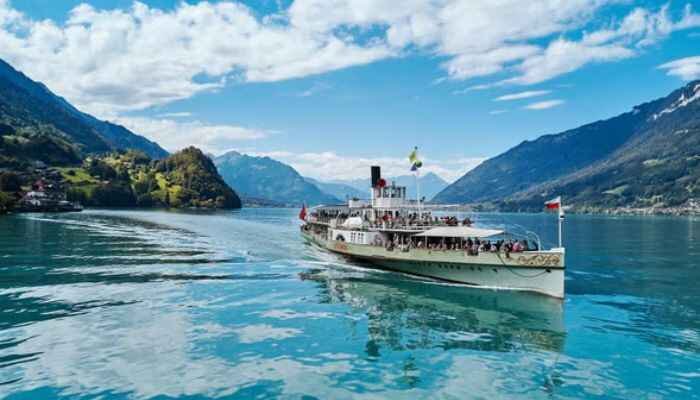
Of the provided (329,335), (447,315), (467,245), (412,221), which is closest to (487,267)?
(467,245)

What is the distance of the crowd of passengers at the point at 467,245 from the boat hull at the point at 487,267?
55cm

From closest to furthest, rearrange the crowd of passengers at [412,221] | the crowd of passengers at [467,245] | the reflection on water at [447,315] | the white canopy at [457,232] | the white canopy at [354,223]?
the reflection on water at [447,315]
the crowd of passengers at [467,245]
the white canopy at [457,232]
the crowd of passengers at [412,221]
the white canopy at [354,223]

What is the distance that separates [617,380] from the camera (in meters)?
21.8

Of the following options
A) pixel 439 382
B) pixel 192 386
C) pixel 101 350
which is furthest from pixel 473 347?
pixel 101 350

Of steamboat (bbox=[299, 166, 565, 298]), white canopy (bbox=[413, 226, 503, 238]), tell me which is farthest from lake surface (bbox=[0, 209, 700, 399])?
white canopy (bbox=[413, 226, 503, 238])

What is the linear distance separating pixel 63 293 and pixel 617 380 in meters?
38.4

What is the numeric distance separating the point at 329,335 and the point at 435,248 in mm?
20109

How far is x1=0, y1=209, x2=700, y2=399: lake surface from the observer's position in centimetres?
2086

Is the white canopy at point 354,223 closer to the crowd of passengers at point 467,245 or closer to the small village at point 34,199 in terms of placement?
the crowd of passengers at point 467,245

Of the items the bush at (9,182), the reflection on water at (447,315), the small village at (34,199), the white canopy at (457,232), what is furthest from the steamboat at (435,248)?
the bush at (9,182)

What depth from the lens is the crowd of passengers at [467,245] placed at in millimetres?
41375

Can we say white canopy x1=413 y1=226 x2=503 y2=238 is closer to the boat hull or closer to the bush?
the boat hull

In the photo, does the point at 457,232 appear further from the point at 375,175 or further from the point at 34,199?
the point at 34,199

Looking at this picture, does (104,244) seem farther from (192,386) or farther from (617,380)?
(617,380)
